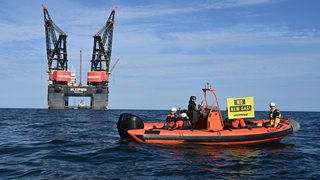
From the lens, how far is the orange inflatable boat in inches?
602

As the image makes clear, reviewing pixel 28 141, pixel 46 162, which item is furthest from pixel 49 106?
pixel 46 162

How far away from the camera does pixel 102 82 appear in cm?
9075

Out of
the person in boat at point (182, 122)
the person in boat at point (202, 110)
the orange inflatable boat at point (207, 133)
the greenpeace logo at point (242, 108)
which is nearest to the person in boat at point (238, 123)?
the orange inflatable boat at point (207, 133)

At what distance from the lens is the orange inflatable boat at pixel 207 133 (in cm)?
1530

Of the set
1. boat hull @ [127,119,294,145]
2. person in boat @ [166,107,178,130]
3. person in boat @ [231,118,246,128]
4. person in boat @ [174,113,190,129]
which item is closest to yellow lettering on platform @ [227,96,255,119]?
person in boat @ [231,118,246,128]

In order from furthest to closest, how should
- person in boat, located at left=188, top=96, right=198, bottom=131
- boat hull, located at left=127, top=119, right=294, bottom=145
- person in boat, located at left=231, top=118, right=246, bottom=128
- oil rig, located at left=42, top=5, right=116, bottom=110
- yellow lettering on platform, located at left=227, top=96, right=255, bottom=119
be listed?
1. oil rig, located at left=42, top=5, right=116, bottom=110
2. person in boat, located at left=231, top=118, right=246, bottom=128
3. yellow lettering on platform, located at left=227, top=96, right=255, bottom=119
4. person in boat, located at left=188, top=96, right=198, bottom=131
5. boat hull, located at left=127, top=119, right=294, bottom=145

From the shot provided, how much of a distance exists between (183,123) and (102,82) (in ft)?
250

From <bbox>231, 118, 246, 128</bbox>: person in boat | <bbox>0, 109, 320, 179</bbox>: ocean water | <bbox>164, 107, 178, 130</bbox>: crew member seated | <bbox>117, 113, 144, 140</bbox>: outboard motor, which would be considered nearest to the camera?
<bbox>0, 109, 320, 179</bbox>: ocean water

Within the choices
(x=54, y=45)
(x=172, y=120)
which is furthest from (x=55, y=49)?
(x=172, y=120)

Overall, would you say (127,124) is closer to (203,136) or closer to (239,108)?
(203,136)

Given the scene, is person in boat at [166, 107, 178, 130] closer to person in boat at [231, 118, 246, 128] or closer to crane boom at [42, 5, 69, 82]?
person in boat at [231, 118, 246, 128]

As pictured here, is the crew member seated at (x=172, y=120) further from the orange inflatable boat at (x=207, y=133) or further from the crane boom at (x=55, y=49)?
the crane boom at (x=55, y=49)

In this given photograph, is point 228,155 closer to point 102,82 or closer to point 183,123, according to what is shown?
point 183,123

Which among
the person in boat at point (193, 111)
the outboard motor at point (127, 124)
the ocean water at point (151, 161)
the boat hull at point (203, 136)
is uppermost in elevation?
the person in boat at point (193, 111)
